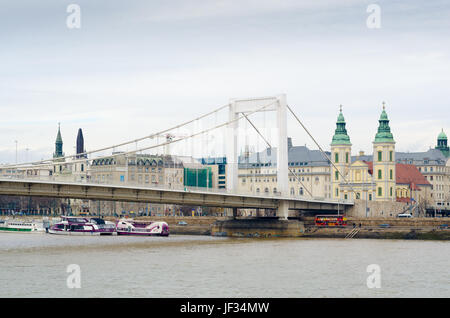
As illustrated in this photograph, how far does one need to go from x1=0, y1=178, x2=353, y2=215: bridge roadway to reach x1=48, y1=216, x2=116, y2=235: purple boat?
24160 millimetres

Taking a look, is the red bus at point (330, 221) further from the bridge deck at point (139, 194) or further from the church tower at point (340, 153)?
the church tower at point (340, 153)

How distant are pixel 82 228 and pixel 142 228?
26.1ft

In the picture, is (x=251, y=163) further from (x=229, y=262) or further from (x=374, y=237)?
(x=229, y=262)

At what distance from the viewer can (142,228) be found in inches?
3974

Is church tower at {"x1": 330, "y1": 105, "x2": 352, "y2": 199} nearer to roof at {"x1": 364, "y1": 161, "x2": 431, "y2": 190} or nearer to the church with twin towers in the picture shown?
the church with twin towers

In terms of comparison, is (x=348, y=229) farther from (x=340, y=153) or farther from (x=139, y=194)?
(x=340, y=153)

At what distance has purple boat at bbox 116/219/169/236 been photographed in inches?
3856

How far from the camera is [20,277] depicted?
43.9 metres

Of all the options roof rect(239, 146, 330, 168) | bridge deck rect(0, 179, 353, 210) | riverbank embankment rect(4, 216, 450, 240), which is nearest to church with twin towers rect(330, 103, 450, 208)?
roof rect(239, 146, 330, 168)

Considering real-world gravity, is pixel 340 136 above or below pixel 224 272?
above

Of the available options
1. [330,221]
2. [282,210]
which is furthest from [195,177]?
[282,210]

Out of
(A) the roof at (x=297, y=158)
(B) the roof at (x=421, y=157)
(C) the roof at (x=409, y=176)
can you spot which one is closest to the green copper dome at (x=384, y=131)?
(C) the roof at (x=409, y=176)

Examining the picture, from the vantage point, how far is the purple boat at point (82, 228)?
10291 centimetres
